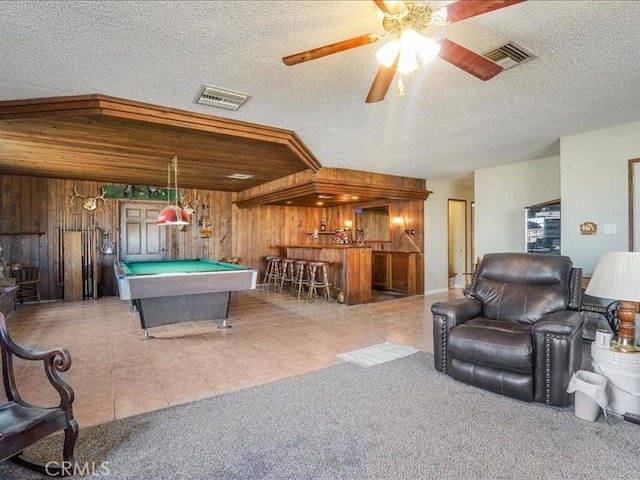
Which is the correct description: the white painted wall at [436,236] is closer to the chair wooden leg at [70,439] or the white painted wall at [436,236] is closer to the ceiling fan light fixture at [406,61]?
the ceiling fan light fixture at [406,61]

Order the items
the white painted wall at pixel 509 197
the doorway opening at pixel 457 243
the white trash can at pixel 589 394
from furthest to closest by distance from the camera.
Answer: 1. the doorway opening at pixel 457 243
2. the white painted wall at pixel 509 197
3. the white trash can at pixel 589 394

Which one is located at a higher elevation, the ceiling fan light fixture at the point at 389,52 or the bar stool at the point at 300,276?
the ceiling fan light fixture at the point at 389,52

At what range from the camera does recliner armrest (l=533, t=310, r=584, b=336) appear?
95.1 inches

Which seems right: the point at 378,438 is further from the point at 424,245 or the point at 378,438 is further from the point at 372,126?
the point at 424,245

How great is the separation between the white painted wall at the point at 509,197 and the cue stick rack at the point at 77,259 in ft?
26.4

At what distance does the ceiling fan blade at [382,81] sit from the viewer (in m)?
2.14

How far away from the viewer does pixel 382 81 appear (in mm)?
2299

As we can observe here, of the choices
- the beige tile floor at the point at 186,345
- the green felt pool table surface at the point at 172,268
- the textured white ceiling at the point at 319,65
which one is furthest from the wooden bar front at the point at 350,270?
the textured white ceiling at the point at 319,65

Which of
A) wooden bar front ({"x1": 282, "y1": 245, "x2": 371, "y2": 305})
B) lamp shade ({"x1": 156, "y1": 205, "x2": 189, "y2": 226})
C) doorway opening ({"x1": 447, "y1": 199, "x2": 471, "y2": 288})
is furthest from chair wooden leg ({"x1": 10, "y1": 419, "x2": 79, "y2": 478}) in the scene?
doorway opening ({"x1": 447, "y1": 199, "x2": 471, "y2": 288})

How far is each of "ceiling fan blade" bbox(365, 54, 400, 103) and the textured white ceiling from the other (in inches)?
12.3

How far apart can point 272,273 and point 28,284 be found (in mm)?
4904

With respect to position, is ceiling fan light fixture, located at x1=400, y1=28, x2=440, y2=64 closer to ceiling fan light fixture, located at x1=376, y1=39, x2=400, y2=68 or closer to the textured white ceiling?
ceiling fan light fixture, located at x1=376, y1=39, x2=400, y2=68

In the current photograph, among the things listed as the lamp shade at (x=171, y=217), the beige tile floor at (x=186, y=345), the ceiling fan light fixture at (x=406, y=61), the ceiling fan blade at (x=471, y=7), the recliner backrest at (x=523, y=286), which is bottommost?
the beige tile floor at (x=186, y=345)

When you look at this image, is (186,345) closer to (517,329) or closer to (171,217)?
(171,217)
